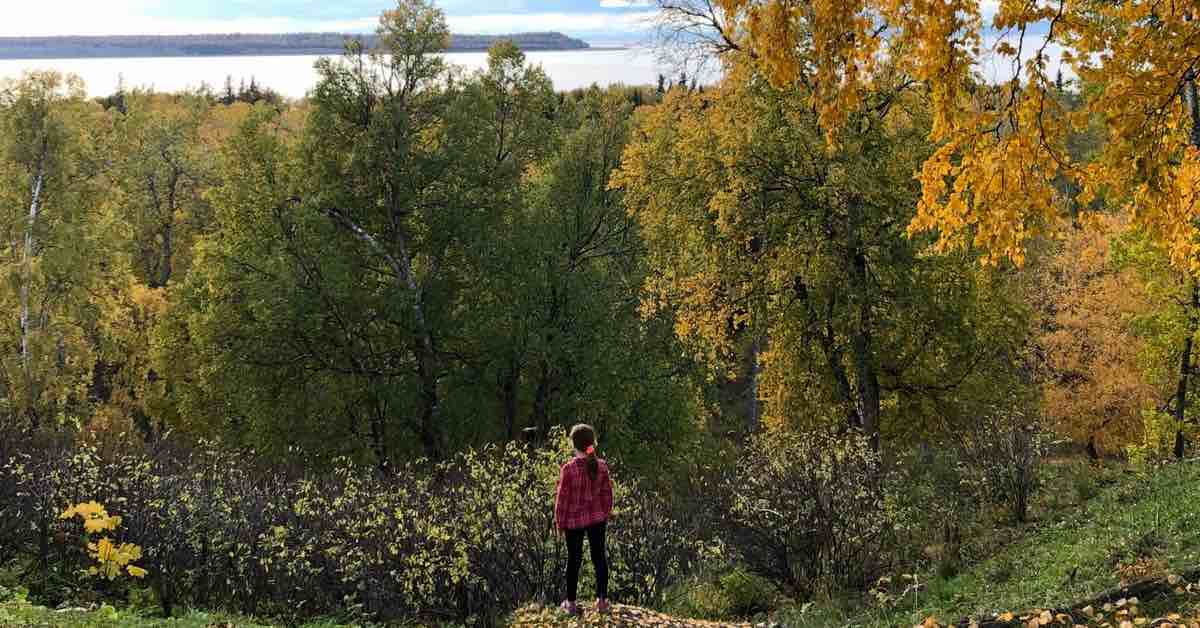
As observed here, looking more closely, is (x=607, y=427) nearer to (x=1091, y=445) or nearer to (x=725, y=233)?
(x=725, y=233)

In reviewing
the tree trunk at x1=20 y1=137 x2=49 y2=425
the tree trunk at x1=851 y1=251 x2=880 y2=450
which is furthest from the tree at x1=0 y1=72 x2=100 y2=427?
the tree trunk at x1=851 y1=251 x2=880 y2=450

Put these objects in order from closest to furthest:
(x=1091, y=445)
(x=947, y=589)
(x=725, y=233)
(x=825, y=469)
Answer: (x=947, y=589)
(x=825, y=469)
(x=725, y=233)
(x=1091, y=445)

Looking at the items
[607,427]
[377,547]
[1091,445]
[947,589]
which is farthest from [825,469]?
[1091,445]

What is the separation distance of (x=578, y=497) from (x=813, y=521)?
4424mm

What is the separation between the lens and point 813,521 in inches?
438

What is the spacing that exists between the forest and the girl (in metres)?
0.84

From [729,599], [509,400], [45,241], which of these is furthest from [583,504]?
[45,241]

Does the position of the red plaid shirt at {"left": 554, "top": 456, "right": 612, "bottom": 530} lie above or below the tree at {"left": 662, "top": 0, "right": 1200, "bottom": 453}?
below

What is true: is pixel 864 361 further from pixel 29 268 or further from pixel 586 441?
pixel 29 268

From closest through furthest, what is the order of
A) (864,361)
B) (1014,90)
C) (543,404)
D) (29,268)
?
(1014,90), (864,361), (543,404), (29,268)

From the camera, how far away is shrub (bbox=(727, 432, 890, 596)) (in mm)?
10977

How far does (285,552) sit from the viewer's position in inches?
424

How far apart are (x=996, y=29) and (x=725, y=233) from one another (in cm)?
1153

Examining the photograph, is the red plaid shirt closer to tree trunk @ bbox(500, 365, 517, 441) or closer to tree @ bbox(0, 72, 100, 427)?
tree trunk @ bbox(500, 365, 517, 441)
